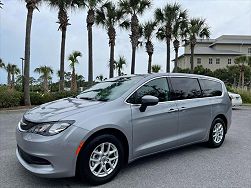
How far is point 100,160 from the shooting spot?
3.58m

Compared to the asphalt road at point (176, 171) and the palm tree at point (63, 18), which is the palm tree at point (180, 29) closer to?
the palm tree at point (63, 18)

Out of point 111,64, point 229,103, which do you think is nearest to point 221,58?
point 111,64

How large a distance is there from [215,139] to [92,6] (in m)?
15.8

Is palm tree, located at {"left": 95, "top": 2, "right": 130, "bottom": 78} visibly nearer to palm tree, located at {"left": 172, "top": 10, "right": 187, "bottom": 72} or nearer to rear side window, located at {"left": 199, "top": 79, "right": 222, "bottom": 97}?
palm tree, located at {"left": 172, "top": 10, "right": 187, "bottom": 72}

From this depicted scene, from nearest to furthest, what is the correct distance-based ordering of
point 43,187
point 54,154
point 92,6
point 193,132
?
point 54,154, point 43,187, point 193,132, point 92,6

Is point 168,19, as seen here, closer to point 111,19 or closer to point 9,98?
point 111,19

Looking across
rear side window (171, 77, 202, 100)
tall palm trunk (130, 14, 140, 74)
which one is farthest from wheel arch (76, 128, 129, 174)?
tall palm trunk (130, 14, 140, 74)

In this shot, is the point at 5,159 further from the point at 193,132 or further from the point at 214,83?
the point at 214,83

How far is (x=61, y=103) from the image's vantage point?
13.7 ft

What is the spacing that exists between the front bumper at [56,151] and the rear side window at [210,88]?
308 centimetres

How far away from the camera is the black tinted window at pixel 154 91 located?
13.6ft

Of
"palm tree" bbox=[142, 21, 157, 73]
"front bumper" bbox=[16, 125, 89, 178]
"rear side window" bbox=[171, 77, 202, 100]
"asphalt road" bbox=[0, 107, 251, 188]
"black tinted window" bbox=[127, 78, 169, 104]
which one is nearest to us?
"front bumper" bbox=[16, 125, 89, 178]

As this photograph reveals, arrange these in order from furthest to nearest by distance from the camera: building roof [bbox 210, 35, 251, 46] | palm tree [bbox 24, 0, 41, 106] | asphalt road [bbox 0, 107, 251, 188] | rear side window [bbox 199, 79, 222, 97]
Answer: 1. building roof [bbox 210, 35, 251, 46]
2. palm tree [bbox 24, 0, 41, 106]
3. rear side window [bbox 199, 79, 222, 97]
4. asphalt road [bbox 0, 107, 251, 188]

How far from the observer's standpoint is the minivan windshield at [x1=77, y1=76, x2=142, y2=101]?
4170 mm
